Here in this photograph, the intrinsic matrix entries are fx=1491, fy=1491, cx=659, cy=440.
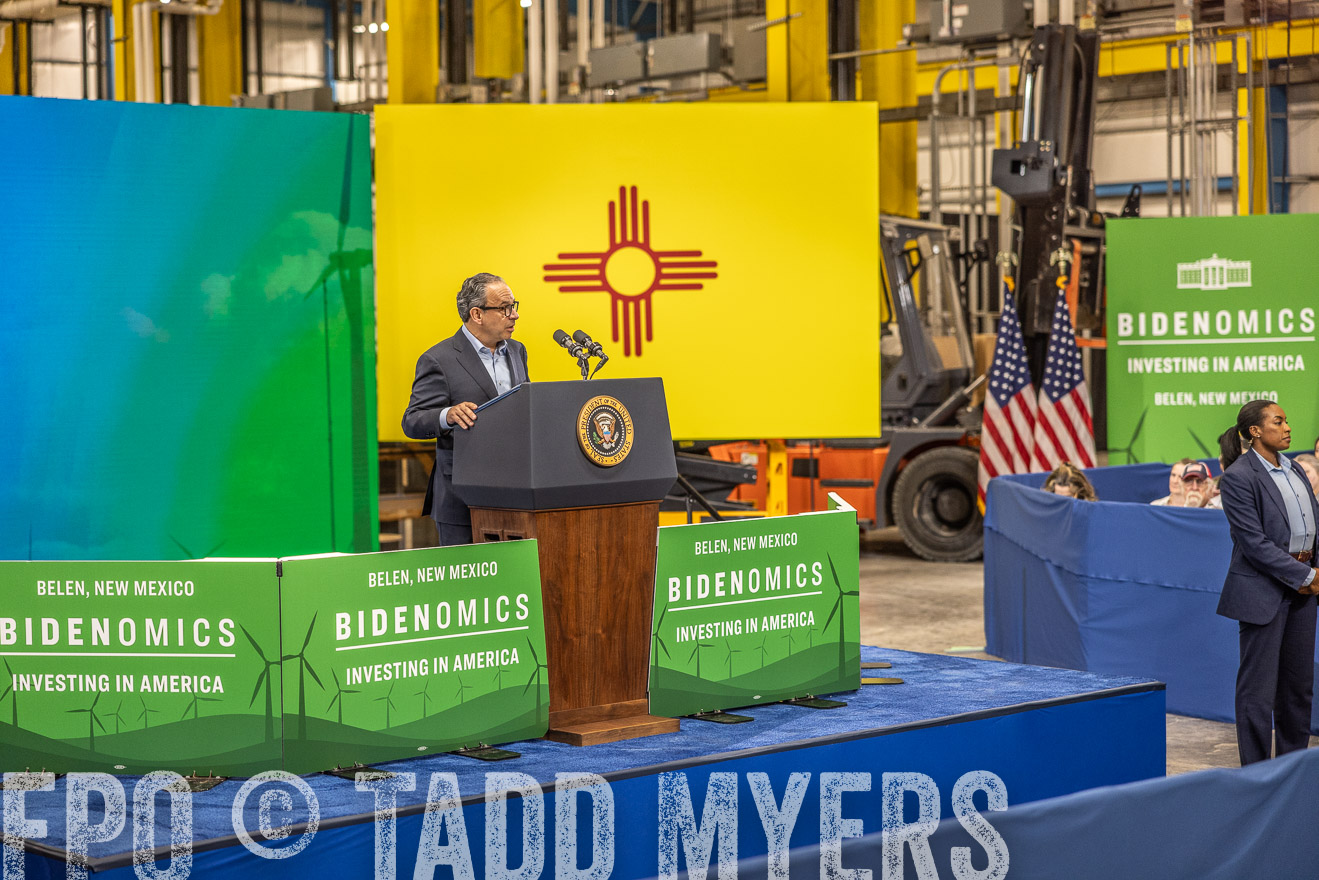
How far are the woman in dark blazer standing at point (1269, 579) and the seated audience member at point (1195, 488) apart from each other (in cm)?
256

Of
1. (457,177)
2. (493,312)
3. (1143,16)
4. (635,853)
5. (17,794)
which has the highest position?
(1143,16)

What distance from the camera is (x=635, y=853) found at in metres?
4.03

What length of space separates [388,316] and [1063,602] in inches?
162

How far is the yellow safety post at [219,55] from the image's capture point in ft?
59.5

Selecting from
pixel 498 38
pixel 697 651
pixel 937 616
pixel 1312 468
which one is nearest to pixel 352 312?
pixel 697 651

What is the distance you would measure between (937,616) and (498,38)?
7994mm

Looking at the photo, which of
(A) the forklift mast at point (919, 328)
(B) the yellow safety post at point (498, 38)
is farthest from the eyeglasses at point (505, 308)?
(B) the yellow safety post at point (498, 38)

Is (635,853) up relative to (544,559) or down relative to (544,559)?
down

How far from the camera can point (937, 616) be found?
11.2 m

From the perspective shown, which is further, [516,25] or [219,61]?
[219,61]

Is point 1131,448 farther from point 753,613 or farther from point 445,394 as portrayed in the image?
point 445,394

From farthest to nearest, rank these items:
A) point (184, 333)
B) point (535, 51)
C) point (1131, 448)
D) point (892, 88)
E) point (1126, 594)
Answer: point (892, 88) < point (1131, 448) < point (535, 51) < point (1126, 594) < point (184, 333)

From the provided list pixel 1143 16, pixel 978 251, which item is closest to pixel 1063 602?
pixel 978 251

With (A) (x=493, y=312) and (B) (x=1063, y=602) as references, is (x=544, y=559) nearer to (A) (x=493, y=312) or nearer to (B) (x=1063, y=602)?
(A) (x=493, y=312)
